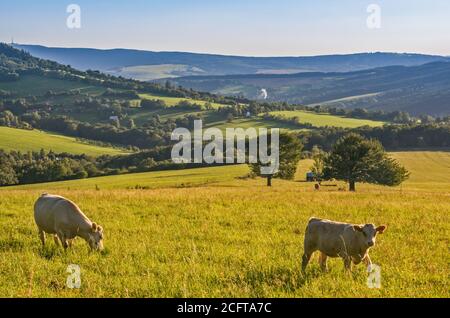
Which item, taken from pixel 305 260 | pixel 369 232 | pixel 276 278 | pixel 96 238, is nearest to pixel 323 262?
pixel 305 260

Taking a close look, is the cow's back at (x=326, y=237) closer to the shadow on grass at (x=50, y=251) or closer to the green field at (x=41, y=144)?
the shadow on grass at (x=50, y=251)

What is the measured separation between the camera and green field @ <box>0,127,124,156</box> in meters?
137

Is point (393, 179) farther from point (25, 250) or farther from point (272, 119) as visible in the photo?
point (272, 119)

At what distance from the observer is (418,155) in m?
118

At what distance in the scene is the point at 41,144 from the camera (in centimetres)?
14338

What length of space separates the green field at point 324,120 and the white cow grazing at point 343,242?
15722 centimetres

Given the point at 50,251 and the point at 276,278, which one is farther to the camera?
the point at 50,251

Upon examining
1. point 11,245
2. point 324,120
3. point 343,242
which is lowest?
point 324,120

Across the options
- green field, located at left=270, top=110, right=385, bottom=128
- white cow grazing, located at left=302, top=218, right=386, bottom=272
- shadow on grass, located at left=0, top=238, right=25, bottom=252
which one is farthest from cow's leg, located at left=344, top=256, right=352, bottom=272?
green field, located at left=270, top=110, right=385, bottom=128

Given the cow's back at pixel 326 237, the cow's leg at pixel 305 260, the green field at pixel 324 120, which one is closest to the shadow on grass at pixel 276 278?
the cow's leg at pixel 305 260

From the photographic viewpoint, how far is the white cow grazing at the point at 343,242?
10656 mm

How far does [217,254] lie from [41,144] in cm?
14179

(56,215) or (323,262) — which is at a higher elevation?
(56,215)

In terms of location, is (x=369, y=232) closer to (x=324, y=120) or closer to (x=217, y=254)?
(x=217, y=254)
